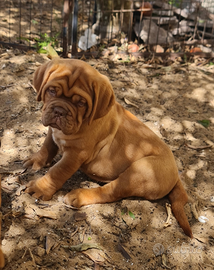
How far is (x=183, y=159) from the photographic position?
5.17 metres

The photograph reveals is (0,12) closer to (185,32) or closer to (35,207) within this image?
(185,32)

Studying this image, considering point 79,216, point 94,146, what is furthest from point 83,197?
point 94,146

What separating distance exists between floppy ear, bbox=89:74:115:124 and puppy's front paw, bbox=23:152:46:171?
3.55 feet

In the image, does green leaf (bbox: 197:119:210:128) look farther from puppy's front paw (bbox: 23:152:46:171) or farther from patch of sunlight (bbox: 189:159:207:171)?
puppy's front paw (bbox: 23:152:46:171)

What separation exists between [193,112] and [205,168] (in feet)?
5.20

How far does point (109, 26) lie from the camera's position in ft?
26.9

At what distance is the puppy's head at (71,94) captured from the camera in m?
3.33

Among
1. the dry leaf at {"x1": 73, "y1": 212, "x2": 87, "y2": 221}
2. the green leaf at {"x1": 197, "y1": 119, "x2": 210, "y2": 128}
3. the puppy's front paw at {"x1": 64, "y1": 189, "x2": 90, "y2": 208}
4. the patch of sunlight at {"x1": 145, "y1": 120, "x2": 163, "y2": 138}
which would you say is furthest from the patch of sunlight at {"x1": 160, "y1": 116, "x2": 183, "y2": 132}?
the dry leaf at {"x1": 73, "y1": 212, "x2": 87, "y2": 221}

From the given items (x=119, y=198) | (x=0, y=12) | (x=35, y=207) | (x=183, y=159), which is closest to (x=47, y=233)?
(x=35, y=207)

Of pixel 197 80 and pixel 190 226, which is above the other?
pixel 197 80

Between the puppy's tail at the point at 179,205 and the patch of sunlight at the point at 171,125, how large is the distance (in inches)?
70.6

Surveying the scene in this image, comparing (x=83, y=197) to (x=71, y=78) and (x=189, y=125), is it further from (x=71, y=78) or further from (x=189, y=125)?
(x=189, y=125)

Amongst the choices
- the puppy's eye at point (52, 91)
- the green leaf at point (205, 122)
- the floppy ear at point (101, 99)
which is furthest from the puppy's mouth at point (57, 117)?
the green leaf at point (205, 122)

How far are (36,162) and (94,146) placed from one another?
845mm
